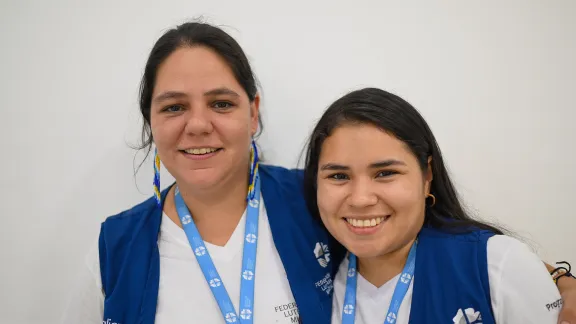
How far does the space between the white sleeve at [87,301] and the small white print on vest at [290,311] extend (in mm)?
581

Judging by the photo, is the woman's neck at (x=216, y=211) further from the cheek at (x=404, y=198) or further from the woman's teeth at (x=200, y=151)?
the cheek at (x=404, y=198)

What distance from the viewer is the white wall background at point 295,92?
5.67 feet

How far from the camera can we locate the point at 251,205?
4.52ft

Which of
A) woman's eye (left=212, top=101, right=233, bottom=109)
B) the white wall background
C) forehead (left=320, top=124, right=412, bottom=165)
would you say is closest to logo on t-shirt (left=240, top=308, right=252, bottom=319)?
forehead (left=320, top=124, right=412, bottom=165)

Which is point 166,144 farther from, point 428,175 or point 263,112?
point 428,175

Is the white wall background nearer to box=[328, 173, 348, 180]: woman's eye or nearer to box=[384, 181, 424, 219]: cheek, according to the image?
box=[328, 173, 348, 180]: woman's eye

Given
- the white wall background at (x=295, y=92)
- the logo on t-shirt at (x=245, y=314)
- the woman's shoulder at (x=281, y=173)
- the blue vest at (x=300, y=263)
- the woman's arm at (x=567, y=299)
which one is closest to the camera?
the woman's arm at (x=567, y=299)

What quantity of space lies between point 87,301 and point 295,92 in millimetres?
1145

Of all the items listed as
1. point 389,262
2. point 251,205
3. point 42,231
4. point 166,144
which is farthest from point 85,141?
point 389,262

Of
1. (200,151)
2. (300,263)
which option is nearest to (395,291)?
(300,263)

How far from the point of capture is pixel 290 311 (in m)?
1.25

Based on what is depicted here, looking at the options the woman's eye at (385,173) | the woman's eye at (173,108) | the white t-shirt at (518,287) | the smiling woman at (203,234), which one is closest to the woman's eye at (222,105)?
the smiling woman at (203,234)

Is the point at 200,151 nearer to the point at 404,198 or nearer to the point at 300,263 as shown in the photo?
the point at 300,263

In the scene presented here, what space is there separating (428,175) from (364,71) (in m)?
0.69
